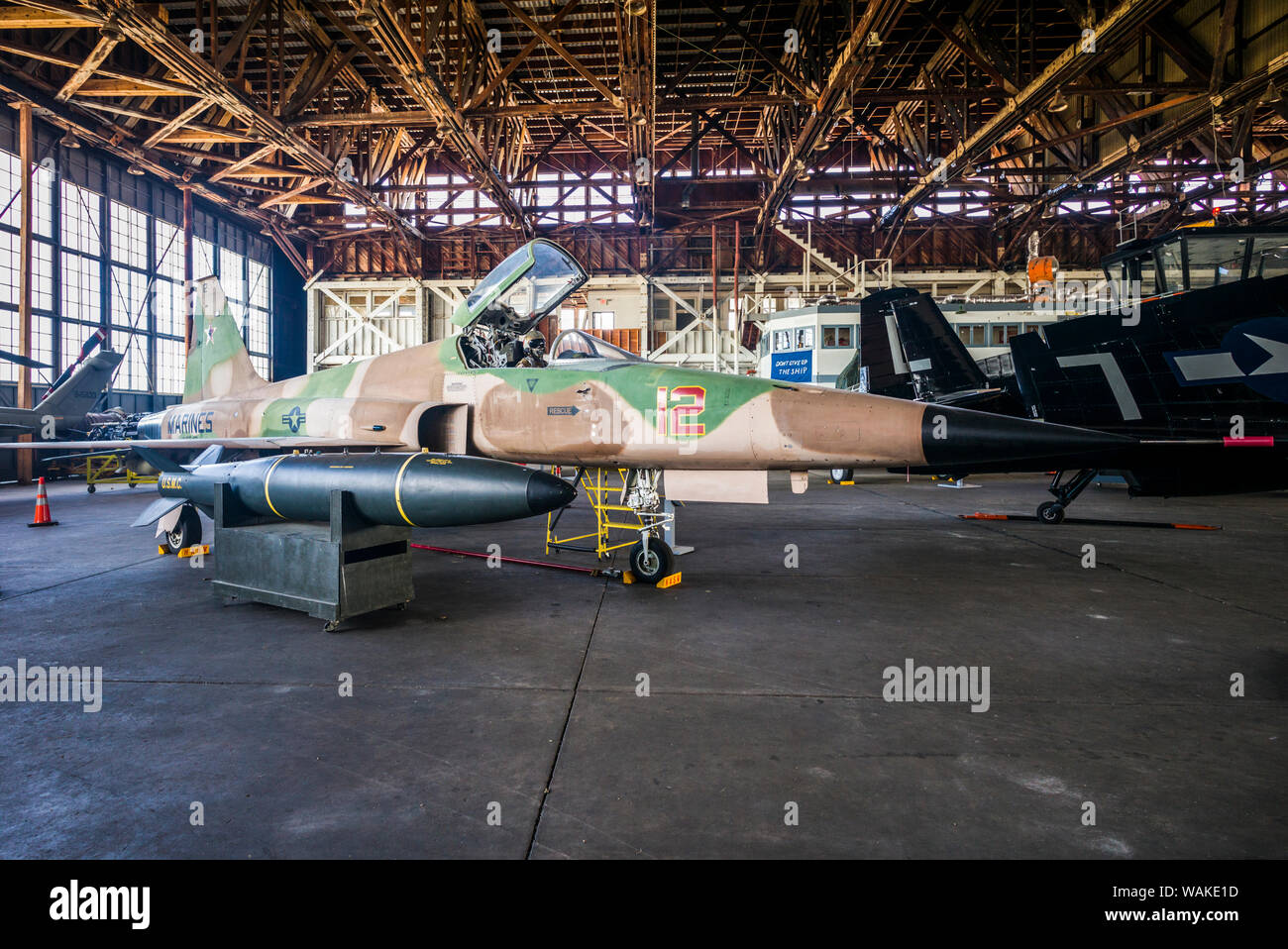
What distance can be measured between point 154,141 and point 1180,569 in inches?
1067

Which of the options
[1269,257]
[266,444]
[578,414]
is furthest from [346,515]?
[1269,257]

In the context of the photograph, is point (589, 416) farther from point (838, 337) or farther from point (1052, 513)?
point (838, 337)

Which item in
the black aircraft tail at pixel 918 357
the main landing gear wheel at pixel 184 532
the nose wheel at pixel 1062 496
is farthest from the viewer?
the black aircraft tail at pixel 918 357

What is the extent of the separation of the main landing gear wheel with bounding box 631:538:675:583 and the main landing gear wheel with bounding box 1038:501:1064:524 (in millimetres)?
8165

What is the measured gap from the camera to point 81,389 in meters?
18.7

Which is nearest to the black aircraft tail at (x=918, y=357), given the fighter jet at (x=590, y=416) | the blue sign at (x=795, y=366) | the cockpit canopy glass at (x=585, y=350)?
the blue sign at (x=795, y=366)

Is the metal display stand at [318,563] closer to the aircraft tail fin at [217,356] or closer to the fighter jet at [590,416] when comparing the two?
Answer: the fighter jet at [590,416]

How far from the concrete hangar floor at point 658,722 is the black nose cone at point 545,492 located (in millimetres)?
1027

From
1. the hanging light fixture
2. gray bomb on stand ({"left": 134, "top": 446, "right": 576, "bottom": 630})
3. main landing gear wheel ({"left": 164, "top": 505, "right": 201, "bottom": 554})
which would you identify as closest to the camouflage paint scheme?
gray bomb on stand ({"left": 134, "top": 446, "right": 576, "bottom": 630})

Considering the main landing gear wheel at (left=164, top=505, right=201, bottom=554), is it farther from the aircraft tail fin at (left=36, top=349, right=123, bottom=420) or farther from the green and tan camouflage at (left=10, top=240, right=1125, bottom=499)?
the aircraft tail fin at (left=36, top=349, right=123, bottom=420)

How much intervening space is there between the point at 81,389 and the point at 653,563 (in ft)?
66.2

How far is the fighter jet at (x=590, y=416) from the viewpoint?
5.86 metres

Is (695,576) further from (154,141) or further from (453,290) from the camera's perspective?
(453,290)

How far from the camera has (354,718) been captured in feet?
11.9
